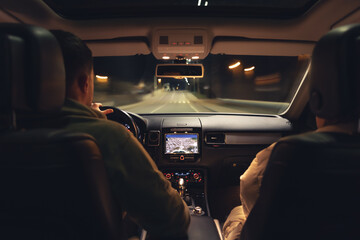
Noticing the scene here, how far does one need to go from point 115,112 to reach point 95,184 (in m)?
2.25

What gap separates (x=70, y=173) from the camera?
3.55 feet

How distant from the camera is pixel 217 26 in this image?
3.47 m

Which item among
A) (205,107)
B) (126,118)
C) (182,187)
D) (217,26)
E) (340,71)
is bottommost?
(205,107)

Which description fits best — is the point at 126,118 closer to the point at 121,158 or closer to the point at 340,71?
the point at 121,158

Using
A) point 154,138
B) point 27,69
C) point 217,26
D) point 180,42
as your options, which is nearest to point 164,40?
point 180,42

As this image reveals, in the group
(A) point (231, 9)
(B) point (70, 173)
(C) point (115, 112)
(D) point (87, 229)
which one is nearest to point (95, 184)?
(B) point (70, 173)

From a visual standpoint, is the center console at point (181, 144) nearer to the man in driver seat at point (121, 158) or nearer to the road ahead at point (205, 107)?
the man in driver seat at point (121, 158)

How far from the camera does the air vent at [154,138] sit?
378 centimetres

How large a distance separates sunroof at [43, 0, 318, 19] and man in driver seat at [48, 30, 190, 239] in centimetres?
225

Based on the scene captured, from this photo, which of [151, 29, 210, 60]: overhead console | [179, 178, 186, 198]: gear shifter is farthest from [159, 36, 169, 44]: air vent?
[179, 178, 186, 198]: gear shifter

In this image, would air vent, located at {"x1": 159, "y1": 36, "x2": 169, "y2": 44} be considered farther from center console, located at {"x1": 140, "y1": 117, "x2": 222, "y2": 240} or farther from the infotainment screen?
the infotainment screen

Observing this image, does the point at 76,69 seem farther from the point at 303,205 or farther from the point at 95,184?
the point at 303,205

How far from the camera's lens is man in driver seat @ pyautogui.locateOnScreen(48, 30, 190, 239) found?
121 centimetres

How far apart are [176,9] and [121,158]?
268cm
